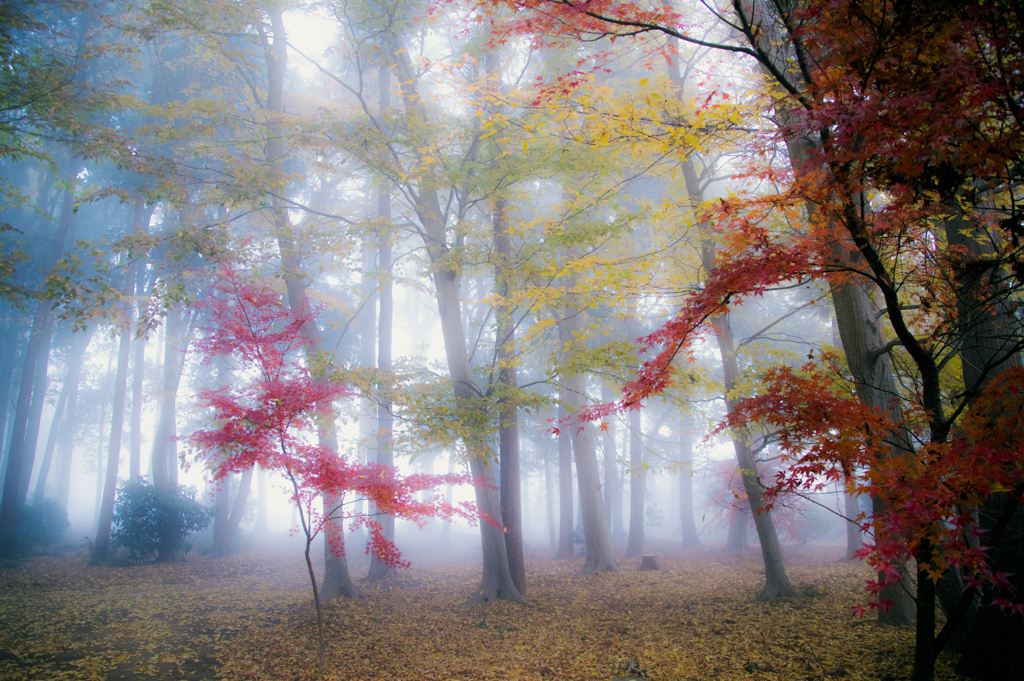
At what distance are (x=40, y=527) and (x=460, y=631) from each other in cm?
1652

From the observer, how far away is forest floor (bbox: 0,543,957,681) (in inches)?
211

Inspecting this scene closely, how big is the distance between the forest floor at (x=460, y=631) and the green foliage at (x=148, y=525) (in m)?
2.06

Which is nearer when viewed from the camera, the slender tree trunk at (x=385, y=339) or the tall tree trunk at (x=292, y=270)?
the tall tree trunk at (x=292, y=270)

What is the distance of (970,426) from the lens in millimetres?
3078

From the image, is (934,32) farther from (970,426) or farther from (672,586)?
(672,586)

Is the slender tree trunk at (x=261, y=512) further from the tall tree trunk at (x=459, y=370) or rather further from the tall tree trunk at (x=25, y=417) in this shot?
the tall tree trunk at (x=459, y=370)

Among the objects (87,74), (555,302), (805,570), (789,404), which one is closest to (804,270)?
(789,404)

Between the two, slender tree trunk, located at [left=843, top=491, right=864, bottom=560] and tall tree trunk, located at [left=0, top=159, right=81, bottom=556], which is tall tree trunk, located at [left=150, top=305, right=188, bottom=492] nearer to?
tall tree trunk, located at [left=0, top=159, right=81, bottom=556]

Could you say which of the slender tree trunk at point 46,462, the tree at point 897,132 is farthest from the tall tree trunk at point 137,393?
the tree at point 897,132

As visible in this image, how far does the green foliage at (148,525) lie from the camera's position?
1288 centimetres

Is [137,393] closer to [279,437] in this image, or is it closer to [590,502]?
[279,437]

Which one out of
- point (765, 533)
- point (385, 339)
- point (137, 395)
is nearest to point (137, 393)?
point (137, 395)

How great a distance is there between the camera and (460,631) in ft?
23.0

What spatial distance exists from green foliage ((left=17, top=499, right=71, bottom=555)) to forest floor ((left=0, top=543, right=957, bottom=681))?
4002 mm
